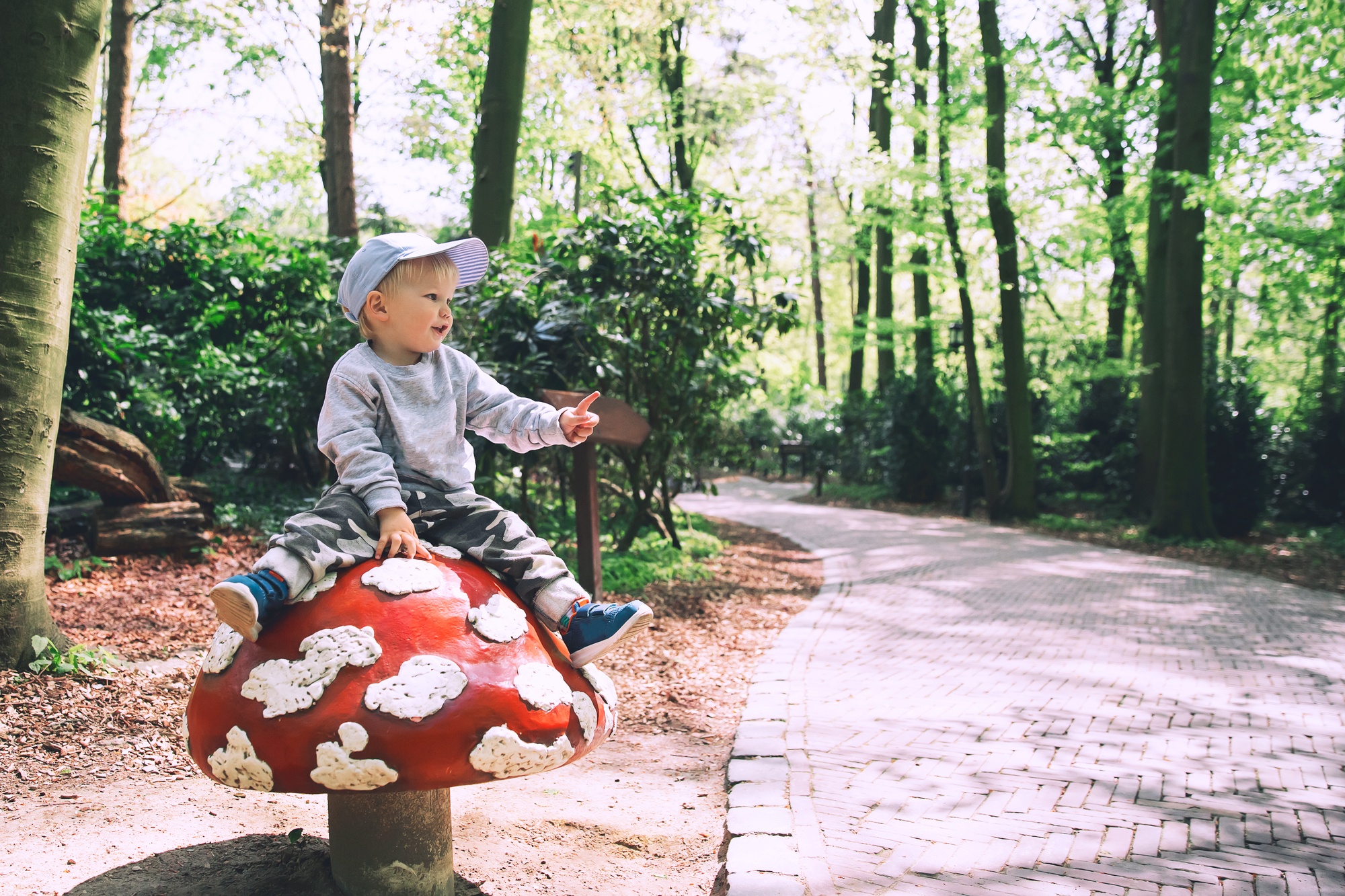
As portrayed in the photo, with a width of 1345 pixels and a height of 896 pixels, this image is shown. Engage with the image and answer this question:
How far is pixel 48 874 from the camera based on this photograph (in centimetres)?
276

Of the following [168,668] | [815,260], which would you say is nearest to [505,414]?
[168,668]

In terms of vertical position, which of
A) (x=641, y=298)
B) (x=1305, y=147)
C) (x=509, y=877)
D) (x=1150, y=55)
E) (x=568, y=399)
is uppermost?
(x=1150, y=55)

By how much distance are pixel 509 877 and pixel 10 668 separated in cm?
290

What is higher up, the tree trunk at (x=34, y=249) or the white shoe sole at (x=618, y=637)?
the tree trunk at (x=34, y=249)

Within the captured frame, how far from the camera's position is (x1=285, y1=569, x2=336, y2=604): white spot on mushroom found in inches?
91.7

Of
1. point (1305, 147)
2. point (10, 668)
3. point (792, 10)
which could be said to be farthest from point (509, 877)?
point (792, 10)

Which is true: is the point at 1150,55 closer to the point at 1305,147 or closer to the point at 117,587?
the point at 1305,147

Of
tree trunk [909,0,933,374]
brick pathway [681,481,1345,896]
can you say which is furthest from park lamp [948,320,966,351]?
brick pathway [681,481,1345,896]

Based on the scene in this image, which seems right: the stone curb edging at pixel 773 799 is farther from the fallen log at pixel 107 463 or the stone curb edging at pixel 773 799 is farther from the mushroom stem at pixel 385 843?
the fallen log at pixel 107 463

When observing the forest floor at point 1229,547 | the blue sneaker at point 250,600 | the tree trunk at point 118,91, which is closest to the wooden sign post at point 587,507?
the blue sneaker at point 250,600

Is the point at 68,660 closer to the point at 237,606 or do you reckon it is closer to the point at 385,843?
the point at 385,843

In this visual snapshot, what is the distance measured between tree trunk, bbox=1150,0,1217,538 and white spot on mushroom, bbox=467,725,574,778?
503 inches

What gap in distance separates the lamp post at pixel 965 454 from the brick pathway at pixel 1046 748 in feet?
26.6

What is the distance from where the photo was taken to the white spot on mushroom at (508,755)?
2.21 meters
